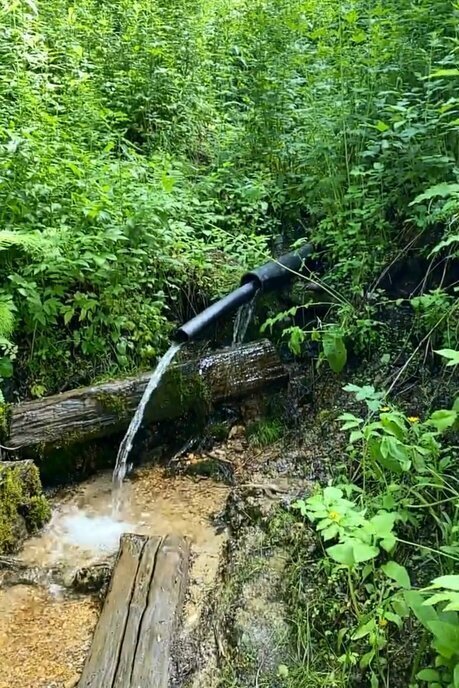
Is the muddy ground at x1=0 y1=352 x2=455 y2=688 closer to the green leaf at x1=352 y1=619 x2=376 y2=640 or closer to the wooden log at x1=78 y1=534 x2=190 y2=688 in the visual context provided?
the wooden log at x1=78 y1=534 x2=190 y2=688

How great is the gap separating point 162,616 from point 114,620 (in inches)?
8.8

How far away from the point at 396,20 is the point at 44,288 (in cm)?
321

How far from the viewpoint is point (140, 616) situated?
2668mm

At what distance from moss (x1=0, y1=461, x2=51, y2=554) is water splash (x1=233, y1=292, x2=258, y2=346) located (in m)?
1.82

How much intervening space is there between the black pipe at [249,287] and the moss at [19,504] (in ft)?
4.54

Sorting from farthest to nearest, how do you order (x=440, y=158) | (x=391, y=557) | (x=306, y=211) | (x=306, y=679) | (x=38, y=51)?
(x=38, y=51)
(x=306, y=211)
(x=440, y=158)
(x=391, y=557)
(x=306, y=679)

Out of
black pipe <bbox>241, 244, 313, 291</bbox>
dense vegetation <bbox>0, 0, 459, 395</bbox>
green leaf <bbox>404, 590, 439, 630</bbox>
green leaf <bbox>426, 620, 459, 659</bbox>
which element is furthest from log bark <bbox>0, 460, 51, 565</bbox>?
green leaf <bbox>426, 620, 459, 659</bbox>

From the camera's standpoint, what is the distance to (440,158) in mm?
3494

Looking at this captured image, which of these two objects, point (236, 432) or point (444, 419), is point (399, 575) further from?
point (236, 432)

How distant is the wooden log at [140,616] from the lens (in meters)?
2.40

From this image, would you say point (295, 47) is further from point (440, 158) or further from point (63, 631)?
point (63, 631)

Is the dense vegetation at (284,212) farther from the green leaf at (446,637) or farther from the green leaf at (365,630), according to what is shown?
the green leaf at (446,637)

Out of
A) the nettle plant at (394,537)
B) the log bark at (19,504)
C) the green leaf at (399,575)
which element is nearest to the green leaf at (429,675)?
the nettle plant at (394,537)

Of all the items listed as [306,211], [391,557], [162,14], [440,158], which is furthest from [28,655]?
[162,14]
